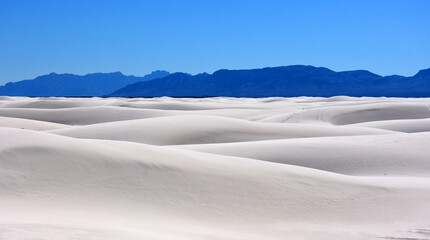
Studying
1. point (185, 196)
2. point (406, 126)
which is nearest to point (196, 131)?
point (406, 126)

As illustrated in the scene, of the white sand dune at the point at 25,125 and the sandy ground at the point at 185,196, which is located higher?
the white sand dune at the point at 25,125

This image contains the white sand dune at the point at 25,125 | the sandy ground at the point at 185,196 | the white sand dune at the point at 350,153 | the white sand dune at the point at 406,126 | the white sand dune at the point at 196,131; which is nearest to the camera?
the sandy ground at the point at 185,196

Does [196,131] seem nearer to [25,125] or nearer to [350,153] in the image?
[350,153]

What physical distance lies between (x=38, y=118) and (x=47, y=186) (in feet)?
70.3

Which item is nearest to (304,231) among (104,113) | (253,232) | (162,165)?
(253,232)

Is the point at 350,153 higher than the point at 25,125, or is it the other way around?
the point at 25,125

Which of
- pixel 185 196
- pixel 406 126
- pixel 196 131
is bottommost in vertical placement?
pixel 185 196

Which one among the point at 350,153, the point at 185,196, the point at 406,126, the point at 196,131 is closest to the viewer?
the point at 185,196

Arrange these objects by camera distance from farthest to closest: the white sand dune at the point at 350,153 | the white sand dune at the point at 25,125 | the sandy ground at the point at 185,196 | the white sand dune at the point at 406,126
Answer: the white sand dune at the point at 25,125, the white sand dune at the point at 406,126, the white sand dune at the point at 350,153, the sandy ground at the point at 185,196

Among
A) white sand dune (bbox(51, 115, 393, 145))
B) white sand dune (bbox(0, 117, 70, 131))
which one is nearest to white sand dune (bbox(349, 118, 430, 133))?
white sand dune (bbox(51, 115, 393, 145))

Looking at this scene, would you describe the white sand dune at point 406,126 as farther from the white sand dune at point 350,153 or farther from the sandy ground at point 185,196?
the sandy ground at point 185,196

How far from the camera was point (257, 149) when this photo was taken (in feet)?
37.2

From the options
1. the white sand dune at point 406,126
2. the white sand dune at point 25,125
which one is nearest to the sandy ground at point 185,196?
the white sand dune at point 406,126

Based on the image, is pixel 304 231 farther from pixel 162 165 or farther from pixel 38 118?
pixel 38 118
